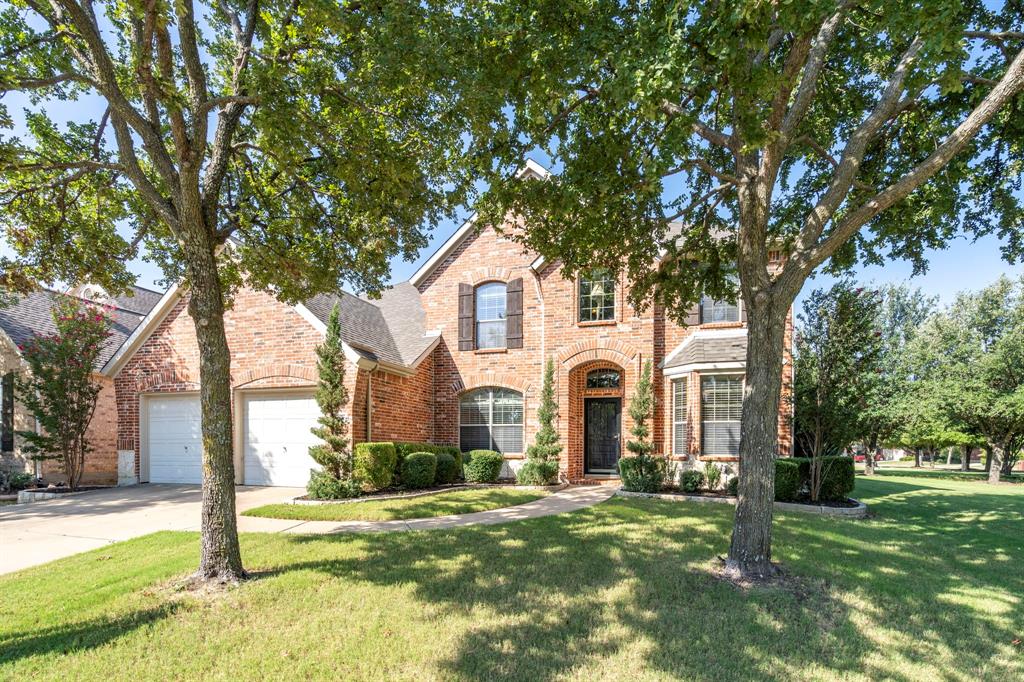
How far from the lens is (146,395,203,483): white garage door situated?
1348cm

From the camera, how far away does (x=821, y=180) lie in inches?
341

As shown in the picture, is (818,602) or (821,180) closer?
(818,602)

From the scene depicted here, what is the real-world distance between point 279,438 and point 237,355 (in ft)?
7.78

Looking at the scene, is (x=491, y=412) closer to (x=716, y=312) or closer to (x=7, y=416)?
(x=716, y=312)

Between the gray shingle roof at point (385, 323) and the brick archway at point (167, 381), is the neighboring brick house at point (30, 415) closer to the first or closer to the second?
the brick archway at point (167, 381)

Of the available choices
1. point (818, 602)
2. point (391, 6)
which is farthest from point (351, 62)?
point (818, 602)

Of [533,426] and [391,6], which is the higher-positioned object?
[391,6]

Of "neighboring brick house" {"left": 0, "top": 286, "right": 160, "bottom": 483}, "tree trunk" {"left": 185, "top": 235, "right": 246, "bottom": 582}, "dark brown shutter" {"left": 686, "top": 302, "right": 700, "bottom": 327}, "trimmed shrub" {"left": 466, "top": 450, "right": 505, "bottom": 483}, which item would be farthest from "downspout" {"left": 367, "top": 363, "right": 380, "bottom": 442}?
"dark brown shutter" {"left": 686, "top": 302, "right": 700, "bottom": 327}

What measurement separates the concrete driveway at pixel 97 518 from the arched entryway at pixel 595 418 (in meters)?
7.26

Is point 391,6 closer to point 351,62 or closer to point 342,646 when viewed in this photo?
point 351,62

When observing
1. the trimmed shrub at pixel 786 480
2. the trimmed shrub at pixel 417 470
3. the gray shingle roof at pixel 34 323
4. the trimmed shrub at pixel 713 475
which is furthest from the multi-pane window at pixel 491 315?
the gray shingle roof at pixel 34 323

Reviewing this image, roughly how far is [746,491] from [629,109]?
456 centimetres

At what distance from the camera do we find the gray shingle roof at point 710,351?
1245 cm

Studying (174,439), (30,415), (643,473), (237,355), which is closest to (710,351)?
(643,473)
